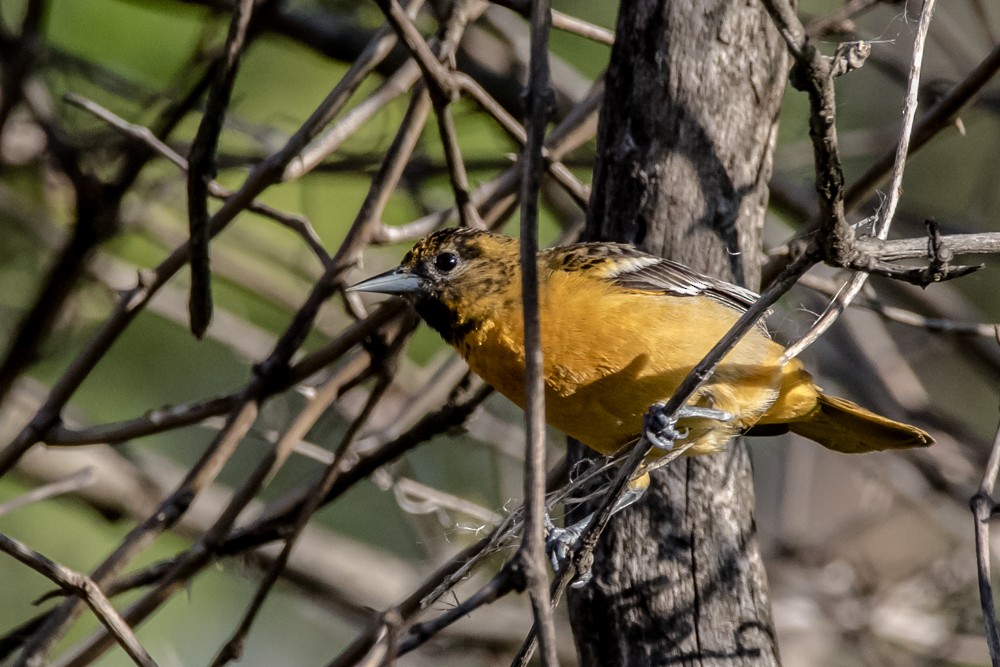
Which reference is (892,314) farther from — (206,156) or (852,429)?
(206,156)

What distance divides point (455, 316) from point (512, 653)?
104 inches

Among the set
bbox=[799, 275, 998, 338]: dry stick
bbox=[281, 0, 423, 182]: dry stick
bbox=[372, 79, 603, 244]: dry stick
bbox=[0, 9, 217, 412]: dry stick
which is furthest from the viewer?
bbox=[0, 9, 217, 412]: dry stick

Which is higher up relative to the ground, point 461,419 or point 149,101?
point 149,101

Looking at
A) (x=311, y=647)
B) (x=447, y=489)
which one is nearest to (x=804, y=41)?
(x=447, y=489)

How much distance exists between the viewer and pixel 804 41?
5.73 feet

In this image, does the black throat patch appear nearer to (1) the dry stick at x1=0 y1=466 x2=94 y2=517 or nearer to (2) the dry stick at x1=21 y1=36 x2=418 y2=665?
(2) the dry stick at x1=21 y1=36 x2=418 y2=665

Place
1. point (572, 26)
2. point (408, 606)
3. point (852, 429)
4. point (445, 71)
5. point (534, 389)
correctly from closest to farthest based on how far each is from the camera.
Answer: point (534, 389) → point (408, 606) → point (445, 71) → point (852, 429) → point (572, 26)

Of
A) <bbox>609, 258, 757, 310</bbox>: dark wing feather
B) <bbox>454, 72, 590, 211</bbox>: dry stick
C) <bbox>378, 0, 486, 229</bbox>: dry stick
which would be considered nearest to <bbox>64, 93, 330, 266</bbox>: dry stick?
<bbox>378, 0, 486, 229</bbox>: dry stick

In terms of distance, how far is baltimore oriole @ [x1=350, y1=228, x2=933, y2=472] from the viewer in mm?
3156

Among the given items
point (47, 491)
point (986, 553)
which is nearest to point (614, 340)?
point (986, 553)

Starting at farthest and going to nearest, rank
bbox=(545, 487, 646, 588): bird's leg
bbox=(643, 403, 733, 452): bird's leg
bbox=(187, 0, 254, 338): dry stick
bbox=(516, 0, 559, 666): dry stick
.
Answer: bbox=(545, 487, 646, 588): bird's leg → bbox=(187, 0, 254, 338): dry stick → bbox=(643, 403, 733, 452): bird's leg → bbox=(516, 0, 559, 666): dry stick

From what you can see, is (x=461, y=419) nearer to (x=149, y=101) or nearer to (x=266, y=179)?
(x=266, y=179)

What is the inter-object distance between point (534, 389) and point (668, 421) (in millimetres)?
1149

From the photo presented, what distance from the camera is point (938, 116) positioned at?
3.41 metres
